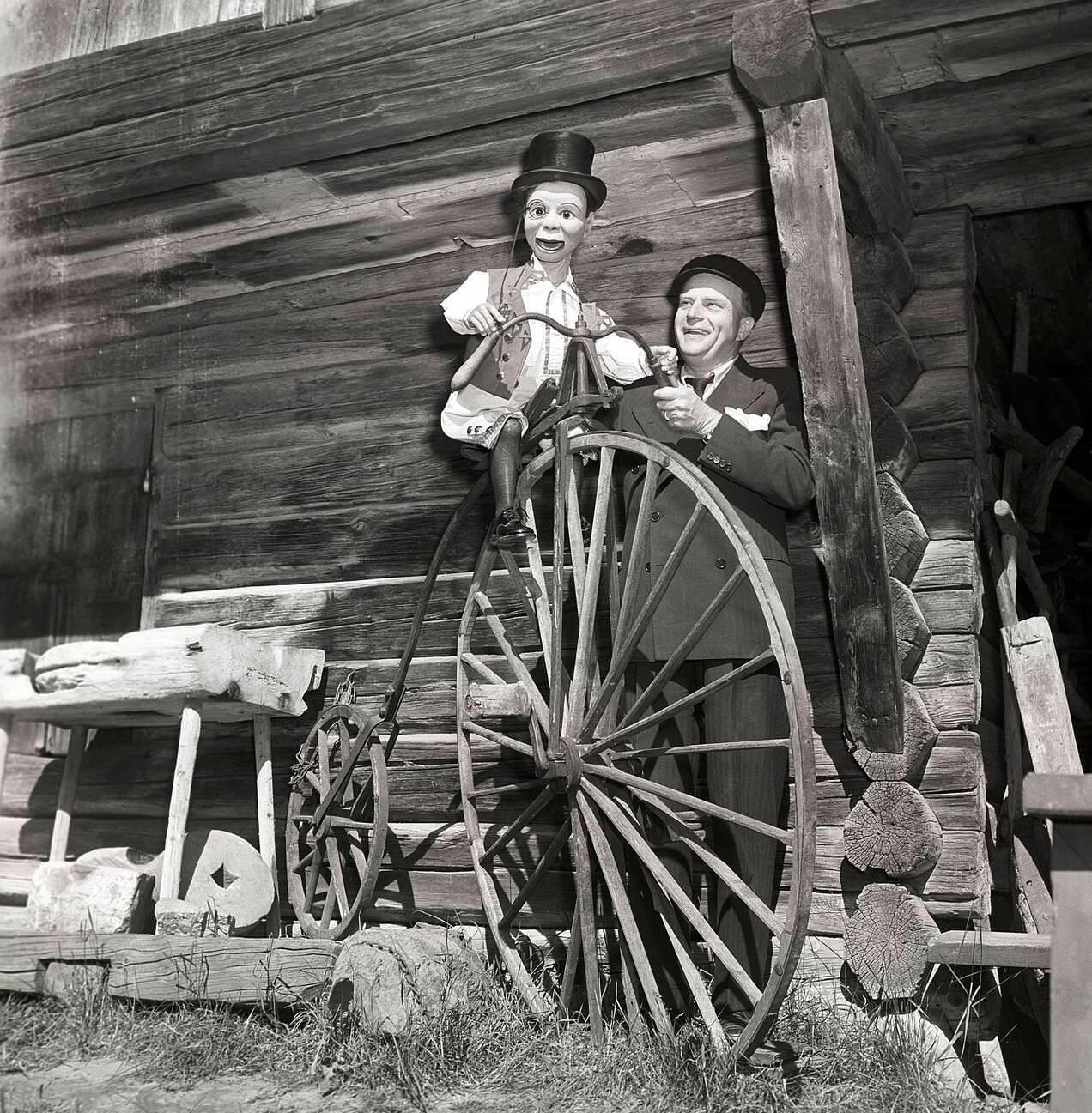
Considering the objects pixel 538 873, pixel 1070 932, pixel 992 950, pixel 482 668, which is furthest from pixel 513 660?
pixel 1070 932

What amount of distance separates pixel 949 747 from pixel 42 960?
2.80m

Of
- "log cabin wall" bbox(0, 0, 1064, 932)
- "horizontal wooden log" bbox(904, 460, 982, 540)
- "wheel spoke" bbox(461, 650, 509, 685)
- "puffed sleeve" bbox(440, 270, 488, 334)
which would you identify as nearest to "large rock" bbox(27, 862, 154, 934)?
"log cabin wall" bbox(0, 0, 1064, 932)

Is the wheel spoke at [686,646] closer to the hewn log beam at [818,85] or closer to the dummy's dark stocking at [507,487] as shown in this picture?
the dummy's dark stocking at [507,487]

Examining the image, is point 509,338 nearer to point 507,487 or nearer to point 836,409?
point 507,487

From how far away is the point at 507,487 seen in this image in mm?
3658

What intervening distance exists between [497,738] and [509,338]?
4.18 ft

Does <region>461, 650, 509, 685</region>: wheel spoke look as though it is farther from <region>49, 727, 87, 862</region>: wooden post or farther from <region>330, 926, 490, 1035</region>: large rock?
<region>49, 727, 87, 862</region>: wooden post

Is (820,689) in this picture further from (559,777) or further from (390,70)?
(390,70)

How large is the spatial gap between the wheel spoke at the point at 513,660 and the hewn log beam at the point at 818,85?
5.29ft

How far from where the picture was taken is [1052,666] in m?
3.84

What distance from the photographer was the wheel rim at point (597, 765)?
3078 millimetres

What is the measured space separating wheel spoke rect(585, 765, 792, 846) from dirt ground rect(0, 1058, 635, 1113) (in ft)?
2.41

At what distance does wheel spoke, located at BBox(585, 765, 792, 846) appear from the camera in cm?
308

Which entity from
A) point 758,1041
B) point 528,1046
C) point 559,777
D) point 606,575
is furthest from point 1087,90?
point 528,1046
